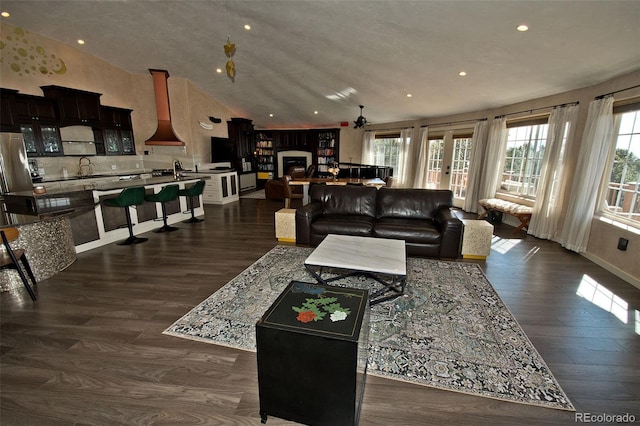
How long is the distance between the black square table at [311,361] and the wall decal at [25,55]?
7702mm

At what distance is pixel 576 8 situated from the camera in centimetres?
258

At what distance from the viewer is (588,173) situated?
3.92 meters

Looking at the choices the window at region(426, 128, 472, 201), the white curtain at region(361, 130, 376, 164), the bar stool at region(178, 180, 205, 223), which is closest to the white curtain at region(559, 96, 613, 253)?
the window at region(426, 128, 472, 201)

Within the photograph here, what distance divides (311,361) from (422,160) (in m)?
7.92

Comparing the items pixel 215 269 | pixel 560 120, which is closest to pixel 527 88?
pixel 560 120

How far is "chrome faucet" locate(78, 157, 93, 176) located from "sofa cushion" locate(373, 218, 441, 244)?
6907 millimetres

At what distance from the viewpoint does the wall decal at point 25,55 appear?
5320 mm

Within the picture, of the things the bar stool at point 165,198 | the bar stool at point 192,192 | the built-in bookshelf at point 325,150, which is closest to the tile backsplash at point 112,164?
the bar stool at point 192,192

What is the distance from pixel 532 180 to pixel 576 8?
11.6 feet

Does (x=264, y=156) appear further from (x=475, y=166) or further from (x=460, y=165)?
(x=475, y=166)

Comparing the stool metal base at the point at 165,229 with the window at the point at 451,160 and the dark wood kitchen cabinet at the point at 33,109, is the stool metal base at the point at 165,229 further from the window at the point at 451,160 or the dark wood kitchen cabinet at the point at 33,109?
the window at the point at 451,160

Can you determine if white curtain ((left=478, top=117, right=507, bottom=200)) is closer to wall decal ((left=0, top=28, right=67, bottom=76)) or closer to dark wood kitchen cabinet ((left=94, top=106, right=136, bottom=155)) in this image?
dark wood kitchen cabinet ((left=94, top=106, right=136, bottom=155))

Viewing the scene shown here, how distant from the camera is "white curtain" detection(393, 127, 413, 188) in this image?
28.7 ft

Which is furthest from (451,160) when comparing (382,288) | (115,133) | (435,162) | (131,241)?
(115,133)
